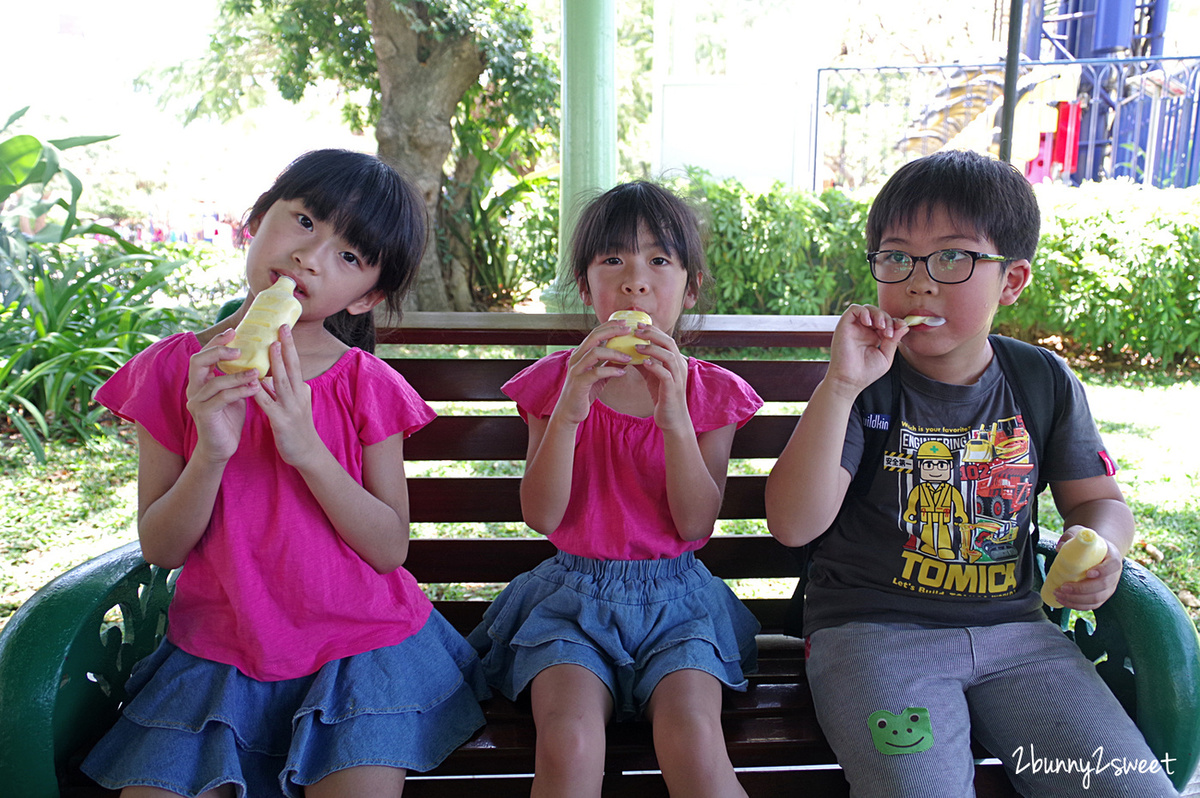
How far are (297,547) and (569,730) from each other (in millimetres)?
629

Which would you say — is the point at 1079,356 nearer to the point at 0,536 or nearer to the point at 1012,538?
the point at 1012,538

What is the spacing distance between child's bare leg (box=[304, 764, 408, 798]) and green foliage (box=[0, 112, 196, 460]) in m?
4.09

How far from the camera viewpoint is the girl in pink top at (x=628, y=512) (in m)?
1.68

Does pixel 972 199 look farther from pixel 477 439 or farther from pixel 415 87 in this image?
pixel 415 87

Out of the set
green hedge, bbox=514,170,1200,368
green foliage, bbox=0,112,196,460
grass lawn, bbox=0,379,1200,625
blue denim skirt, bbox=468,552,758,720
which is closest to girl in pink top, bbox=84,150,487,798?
blue denim skirt, bbox=468,552,758,720

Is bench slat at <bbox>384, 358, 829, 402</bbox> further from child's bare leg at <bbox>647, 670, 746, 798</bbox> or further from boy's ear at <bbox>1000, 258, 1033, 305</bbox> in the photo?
child's bare leg at <bbox>647, 670, 746, 798</bbox>

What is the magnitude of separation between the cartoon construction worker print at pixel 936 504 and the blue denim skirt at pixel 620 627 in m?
0.45

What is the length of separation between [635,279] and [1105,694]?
123 centimetres

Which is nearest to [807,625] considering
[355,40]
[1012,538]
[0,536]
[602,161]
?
[1012,538]

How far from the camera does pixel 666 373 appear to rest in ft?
5.54

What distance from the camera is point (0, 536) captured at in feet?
12.9

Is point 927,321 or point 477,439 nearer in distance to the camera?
point 927,321

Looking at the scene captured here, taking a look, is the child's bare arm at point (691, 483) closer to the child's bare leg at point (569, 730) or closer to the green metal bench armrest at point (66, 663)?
the child's bare leg at point (569, 730)

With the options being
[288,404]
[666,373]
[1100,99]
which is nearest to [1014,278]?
[666,373]
